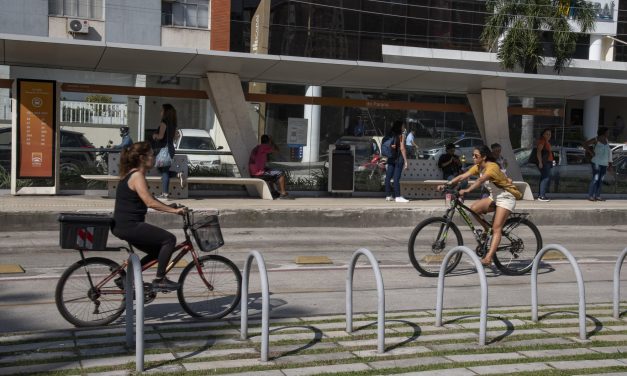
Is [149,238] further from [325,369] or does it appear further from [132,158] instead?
[325,369]

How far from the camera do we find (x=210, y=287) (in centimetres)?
772

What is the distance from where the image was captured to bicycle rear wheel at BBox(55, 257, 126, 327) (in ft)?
23.4

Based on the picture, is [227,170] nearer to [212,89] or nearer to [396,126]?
[212,89]

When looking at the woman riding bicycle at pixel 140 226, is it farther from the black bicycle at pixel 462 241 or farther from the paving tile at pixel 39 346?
the black bicycle at pixel 462 241

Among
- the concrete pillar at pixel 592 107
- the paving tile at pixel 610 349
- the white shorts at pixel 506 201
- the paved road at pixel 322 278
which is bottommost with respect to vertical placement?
the paved road at pixel 322 278

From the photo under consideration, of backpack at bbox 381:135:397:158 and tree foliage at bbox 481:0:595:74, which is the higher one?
tree foliage at bbox 481:0:595:74

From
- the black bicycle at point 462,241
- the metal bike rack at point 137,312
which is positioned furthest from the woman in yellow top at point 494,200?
the metal bike rack at point 137,312

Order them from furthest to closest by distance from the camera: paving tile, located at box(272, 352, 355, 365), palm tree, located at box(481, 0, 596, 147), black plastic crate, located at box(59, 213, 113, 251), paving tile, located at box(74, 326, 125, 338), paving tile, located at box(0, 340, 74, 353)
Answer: palm tree, located at box(481, 0, 596, 147)
black plastic crate, located at box(59, 213, 113, 251)
paving tile, located at box(74, 326, 125, 338)
paving tile, located at box(0, 340, 74, 353)
paving tile, located at box(272, 352, 355, 365)

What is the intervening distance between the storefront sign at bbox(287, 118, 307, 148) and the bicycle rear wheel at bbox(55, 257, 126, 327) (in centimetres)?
1045

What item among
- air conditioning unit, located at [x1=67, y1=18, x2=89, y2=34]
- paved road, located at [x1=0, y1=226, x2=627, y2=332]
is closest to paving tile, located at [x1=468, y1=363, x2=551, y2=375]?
paved road, located at [x1=0, y1=226, x2=627, y2=332]

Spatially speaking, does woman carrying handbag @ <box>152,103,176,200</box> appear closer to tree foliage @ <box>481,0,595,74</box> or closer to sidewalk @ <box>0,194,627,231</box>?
sidewalk @ <box>0,194,627,231</box>

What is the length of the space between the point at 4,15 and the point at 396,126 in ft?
57.9

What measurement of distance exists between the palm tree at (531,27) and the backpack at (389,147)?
1805cm

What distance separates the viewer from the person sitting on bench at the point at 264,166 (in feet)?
54.0
